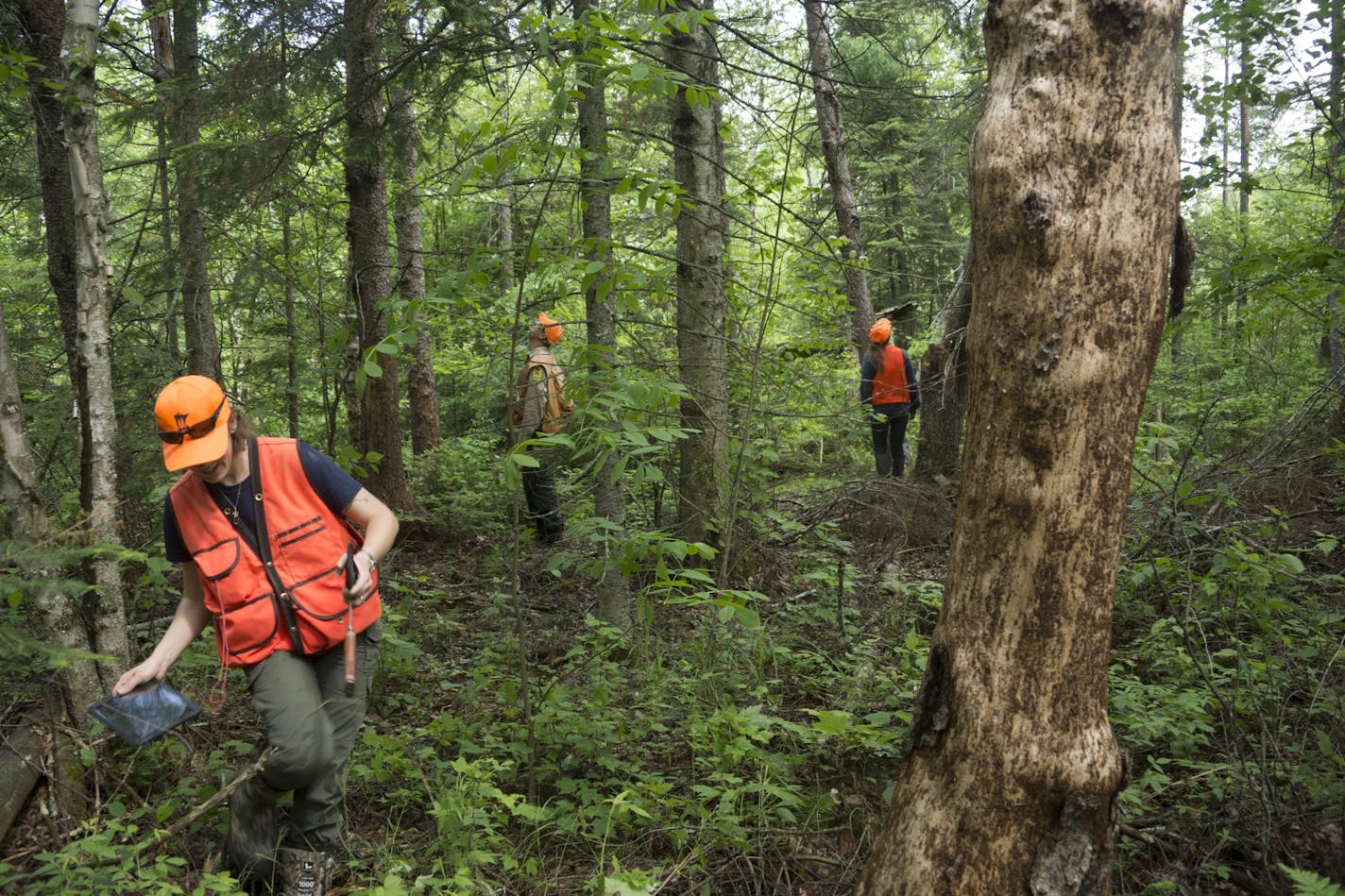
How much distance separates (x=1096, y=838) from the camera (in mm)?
2520

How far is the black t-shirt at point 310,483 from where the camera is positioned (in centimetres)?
358

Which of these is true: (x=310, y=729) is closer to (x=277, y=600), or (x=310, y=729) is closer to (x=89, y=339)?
(x=277, y=600)

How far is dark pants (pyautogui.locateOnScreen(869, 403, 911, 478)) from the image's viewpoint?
10.8 meters

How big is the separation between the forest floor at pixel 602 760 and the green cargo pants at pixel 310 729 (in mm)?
263

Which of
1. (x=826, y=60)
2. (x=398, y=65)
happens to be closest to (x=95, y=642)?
(x=398, y=65)

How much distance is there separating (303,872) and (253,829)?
1.03ft

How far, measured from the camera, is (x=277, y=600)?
3.58m

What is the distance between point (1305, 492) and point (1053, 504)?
580 centimetres

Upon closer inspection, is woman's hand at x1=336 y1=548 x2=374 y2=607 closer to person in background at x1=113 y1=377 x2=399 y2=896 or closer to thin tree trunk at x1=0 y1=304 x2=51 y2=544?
person in background at x1=113 y1=377 x2=399 y2=896

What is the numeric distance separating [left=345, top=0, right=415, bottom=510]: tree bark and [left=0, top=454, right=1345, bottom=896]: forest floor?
227 cm

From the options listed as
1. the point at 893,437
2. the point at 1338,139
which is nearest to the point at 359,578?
the point at 1338,139

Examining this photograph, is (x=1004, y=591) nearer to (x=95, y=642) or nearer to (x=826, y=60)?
(x=95, y=642)

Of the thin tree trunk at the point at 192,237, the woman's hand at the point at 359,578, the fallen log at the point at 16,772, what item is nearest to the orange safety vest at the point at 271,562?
the woman's hand at the point at 359,578

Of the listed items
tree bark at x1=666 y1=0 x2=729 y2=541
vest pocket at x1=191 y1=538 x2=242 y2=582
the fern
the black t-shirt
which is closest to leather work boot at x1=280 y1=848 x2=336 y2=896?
vest pocket at x1=191 y1=538 x2=242 y2=582
